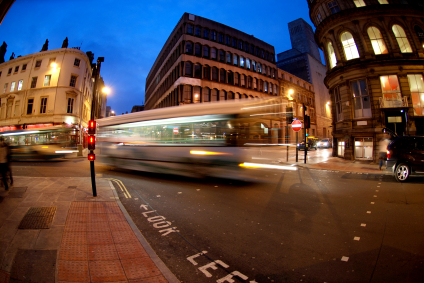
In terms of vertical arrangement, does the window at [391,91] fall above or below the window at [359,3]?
below

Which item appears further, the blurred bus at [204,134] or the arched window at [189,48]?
the arched window at [189,48]

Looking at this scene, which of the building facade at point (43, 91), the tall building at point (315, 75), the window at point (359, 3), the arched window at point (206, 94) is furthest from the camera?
the tall building at point (315, 75)

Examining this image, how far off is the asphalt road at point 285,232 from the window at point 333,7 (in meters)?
20.8

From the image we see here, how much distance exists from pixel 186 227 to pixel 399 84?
22.8m

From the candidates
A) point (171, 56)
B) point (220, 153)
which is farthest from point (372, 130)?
point (171, 56)

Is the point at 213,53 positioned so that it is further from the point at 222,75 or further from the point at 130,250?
the point at 130,250

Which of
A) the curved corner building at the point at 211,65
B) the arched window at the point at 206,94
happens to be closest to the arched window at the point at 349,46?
the curved corner building at the point at 211,65

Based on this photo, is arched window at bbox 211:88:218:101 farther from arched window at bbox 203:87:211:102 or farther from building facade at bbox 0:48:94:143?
building facade at bbox 0:48:94:143

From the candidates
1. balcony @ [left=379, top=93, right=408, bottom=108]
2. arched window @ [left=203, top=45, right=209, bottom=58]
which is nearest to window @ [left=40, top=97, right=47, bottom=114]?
arched window @ [left=203, top=45, right=209, bottom=58]

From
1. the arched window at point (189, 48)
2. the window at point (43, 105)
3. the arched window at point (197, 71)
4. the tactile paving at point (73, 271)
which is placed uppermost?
the arched window at point (189, 48)

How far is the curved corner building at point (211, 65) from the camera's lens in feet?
115

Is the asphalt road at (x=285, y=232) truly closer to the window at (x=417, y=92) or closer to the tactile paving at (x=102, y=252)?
the tactile paving at (x=102, y=252)

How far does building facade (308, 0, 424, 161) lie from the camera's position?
55.5ft

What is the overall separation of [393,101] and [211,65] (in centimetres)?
2840
